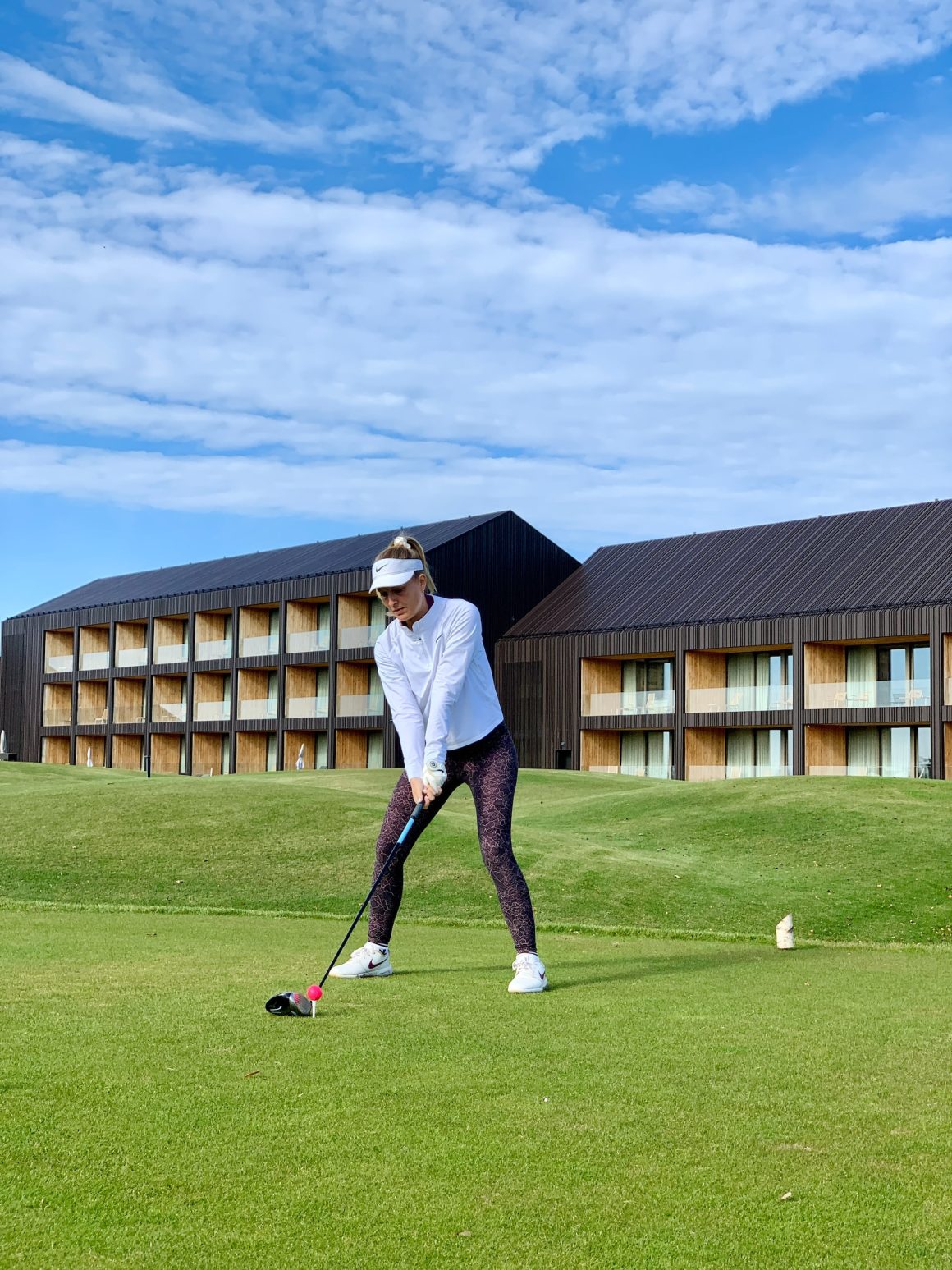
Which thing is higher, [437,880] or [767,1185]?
[767,1185]

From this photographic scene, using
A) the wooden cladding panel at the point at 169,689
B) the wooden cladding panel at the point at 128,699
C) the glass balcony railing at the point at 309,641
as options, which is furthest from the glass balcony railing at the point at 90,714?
the glass balcony railing at the point at 309,641

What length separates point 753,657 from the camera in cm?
4534

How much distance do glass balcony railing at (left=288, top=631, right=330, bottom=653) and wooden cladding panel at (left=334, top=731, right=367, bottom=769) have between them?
349 cm

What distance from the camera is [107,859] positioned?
59.3 ft

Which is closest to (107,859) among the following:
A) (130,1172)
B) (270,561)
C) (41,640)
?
(130,1172)

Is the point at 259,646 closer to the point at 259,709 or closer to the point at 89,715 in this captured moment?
the point at 259,709

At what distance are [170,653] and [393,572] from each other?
177 feet

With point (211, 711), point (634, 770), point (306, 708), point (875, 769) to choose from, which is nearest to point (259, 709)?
point (306, 708)

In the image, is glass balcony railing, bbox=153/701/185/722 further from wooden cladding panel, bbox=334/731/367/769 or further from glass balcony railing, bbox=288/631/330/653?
wooden cladding panel, bbox=334/731/367/769

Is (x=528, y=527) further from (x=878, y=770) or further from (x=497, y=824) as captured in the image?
(x=497, y=824)

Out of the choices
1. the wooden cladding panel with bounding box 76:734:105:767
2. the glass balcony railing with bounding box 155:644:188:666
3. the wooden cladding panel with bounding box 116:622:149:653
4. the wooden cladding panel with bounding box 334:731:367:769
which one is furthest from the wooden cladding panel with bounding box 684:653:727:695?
the wooden cladding panel with bounding box 76:734:105:767

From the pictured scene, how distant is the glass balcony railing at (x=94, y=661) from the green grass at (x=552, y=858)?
125ft

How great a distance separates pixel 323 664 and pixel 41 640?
67.7ft

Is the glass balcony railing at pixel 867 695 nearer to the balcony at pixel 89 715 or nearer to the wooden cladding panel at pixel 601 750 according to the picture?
the wooden cladding panel at pixel 601 750
